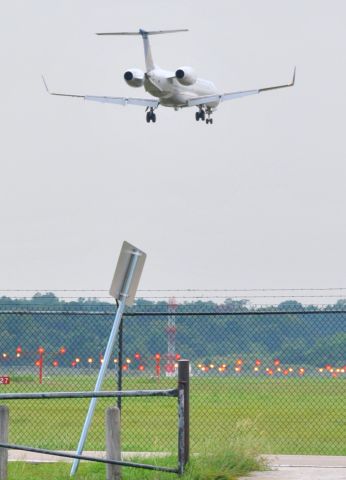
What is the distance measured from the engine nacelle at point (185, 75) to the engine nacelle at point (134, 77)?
1682 mm

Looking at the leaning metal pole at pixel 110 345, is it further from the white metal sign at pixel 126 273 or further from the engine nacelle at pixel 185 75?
the engine nacelle at pixel 185 75

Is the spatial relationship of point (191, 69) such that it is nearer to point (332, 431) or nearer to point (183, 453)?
point (332, 431)

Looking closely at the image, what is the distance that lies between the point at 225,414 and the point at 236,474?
18.6m

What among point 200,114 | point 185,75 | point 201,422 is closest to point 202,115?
point 200,114

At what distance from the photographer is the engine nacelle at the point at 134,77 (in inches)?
2426

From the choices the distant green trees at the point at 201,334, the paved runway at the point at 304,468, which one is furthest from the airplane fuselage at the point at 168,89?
the paved runway at the point at 304,468

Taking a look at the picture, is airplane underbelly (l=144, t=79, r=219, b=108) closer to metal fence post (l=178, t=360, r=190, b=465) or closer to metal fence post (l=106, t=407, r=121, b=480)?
metal fence post (l=178, t=360, r=190, b=465)

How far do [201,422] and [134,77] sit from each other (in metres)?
32.9

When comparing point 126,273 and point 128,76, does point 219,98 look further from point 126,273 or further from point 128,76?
point 126,273

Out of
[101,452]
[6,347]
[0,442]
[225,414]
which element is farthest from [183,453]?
[6,347]

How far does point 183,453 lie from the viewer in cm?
1520

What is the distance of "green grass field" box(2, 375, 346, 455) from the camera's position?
22969mm

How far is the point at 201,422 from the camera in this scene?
31.1 m

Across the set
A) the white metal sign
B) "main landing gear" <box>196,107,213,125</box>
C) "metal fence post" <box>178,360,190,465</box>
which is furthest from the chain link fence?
"main landing gear" <box>196,107,213,125</box>
